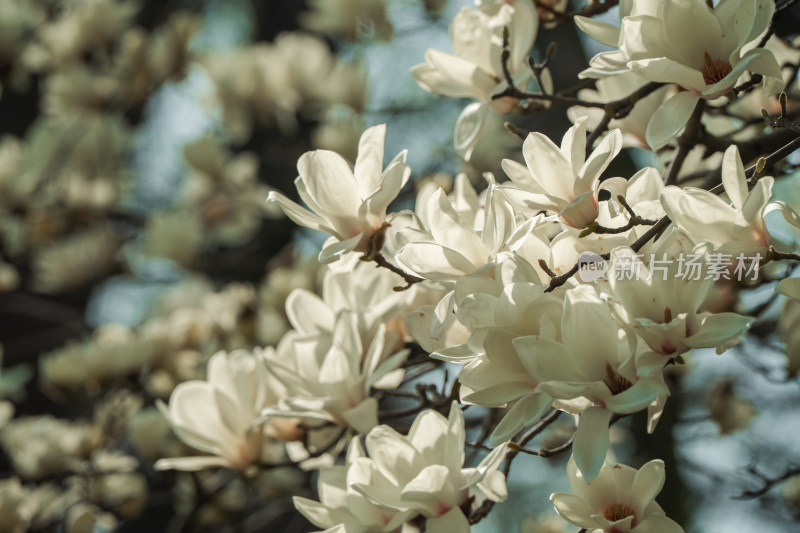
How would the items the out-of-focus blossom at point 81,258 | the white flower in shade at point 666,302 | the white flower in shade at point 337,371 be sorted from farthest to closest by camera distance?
the out-of-focus blossom at point 81,258 < the white flower in shade at point 337,371 < the white flower in shade at point 666,302

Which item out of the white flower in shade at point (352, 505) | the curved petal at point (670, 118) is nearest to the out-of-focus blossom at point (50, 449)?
the white flower in shade at point (352, 505)

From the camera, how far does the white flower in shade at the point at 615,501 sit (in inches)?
25.6

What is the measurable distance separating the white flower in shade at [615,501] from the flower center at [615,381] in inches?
3.6

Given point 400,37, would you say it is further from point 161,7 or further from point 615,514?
point 161,7

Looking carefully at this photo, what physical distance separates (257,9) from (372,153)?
320 centimetres

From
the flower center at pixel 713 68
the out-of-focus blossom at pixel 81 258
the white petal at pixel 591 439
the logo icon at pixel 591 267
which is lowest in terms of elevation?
the out-of-focus blossom at pixel 81 258

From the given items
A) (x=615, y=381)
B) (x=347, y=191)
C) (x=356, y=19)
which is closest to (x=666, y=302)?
(x=615, y=381)

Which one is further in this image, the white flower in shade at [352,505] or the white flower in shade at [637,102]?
the white flower in shade at [637,102]

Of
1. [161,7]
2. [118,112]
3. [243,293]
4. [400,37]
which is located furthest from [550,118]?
[161,7]

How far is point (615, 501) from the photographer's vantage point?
668 mm

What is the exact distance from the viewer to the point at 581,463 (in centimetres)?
58

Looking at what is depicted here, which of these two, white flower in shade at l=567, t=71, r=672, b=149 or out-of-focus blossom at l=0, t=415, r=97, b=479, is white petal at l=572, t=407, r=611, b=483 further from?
out-of-focus blossom at l=0, t=415, r=97, b=479

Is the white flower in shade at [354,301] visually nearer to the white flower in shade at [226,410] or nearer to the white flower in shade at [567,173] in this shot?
the white flower in shade at [226,410]

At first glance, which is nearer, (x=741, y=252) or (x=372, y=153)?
(x=741, y=252)
